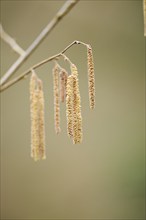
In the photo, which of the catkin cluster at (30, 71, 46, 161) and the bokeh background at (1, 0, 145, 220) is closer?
the catkin cluster at (30, 71, 46, 161)

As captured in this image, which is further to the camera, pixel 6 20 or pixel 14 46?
pixel 6 20

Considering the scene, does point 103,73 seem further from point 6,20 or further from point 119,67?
point 6,20

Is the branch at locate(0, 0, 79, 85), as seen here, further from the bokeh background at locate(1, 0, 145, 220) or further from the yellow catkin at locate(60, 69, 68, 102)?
the bokeh background at locate(1, 0, 145, 220)

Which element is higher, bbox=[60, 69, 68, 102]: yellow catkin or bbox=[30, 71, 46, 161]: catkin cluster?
bbox=[60, 69, 68, 102]: yellow catkin

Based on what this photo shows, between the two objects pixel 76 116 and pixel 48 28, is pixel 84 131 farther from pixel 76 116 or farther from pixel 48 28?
pixel 76 116

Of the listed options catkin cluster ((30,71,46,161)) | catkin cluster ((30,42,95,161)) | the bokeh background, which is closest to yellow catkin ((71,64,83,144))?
catkin cluster ((30,42,95,161))

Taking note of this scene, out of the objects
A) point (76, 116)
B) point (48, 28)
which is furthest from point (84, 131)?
point (76, 116)

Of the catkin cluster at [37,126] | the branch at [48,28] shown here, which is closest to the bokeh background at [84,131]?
the branch at [48,28]

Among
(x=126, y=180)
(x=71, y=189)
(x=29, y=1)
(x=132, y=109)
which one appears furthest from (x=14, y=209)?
(x=29, y=1)
